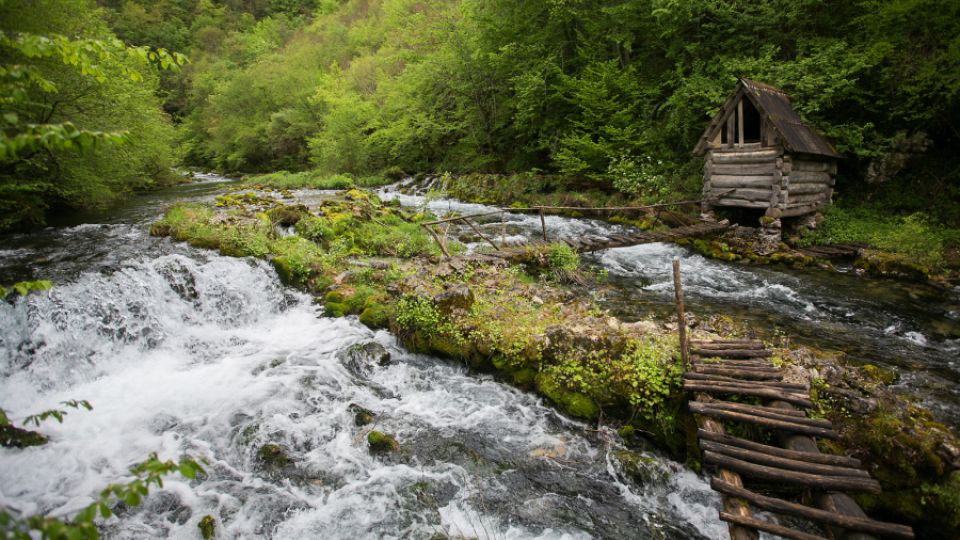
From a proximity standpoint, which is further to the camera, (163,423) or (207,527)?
(163,423)

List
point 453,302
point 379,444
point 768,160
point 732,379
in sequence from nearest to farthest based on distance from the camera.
Answer: 1. point 732,379
2. point 379,444
3. point 453,302
4. point 768,160

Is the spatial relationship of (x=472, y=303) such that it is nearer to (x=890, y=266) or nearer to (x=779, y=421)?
(x=779, y=421)

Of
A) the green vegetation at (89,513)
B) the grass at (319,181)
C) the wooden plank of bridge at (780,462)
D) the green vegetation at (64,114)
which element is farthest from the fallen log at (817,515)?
the grass at (319,181)

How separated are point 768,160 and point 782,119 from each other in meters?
1.15

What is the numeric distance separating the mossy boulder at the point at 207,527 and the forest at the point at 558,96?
4.17 meters

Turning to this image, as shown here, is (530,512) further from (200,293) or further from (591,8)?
(591,8)

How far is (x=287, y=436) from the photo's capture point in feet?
20.1

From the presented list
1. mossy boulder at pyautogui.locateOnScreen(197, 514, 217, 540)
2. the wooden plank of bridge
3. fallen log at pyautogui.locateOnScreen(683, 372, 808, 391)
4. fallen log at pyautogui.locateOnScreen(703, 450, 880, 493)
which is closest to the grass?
mossy boulder at pyautogui.locateOnScreen(197, 514, 217, 540)

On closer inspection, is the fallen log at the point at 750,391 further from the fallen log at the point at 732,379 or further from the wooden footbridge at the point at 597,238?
the wooden footbridge at the point at 597,238

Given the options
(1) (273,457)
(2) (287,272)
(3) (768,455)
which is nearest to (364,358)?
(1) (273,457)

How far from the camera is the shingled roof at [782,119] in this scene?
12125 mm

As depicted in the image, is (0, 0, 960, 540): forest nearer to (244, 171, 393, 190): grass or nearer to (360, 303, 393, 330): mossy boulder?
(360, 303, 393, 330): mossy boulder

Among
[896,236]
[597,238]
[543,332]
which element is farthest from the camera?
[597,238]

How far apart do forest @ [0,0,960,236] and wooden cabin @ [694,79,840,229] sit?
105 cm
